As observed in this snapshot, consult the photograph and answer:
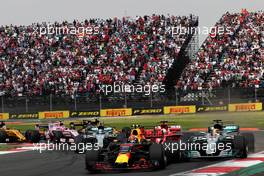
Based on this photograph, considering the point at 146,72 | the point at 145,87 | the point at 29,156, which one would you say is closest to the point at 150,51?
the point at 146,72

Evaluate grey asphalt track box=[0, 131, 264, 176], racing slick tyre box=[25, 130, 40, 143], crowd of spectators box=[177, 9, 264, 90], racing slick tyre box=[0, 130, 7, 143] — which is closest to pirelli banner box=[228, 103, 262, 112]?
crowd of spectators box=[177, 9, 264, 90]

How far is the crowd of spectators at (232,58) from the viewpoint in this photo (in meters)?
39.2

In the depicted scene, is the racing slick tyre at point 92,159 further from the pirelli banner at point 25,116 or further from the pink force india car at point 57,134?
the pirelli banner at point 25,116

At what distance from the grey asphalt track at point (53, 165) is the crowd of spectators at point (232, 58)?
870 inches

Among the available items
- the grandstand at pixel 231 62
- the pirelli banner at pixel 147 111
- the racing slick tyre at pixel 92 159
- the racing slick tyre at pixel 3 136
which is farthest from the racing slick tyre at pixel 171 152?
the pirelli banner at pixel 147 111

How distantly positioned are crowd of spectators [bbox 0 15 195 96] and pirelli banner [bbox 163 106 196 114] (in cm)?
368

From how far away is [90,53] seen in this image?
47.3 m

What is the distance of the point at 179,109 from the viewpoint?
39.1 metres

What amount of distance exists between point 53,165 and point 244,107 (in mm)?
25345

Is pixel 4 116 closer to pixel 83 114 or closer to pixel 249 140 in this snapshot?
pixel 83 114

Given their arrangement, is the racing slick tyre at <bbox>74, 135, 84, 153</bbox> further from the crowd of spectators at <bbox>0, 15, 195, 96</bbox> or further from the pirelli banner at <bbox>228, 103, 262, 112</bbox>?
the crowd of spectators at <bbox>0, 15, 195, 96</bbox>

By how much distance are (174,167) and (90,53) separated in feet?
116

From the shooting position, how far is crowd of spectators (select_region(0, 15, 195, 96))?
145ft

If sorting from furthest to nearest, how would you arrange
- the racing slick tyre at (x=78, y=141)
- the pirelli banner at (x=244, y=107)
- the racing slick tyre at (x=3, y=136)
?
1. the pirelli banner at (x=244, y=107)
2. the racing slick tyre at (x=3, y=136)
3. the racing slick tyre at (x=78, y=141)
